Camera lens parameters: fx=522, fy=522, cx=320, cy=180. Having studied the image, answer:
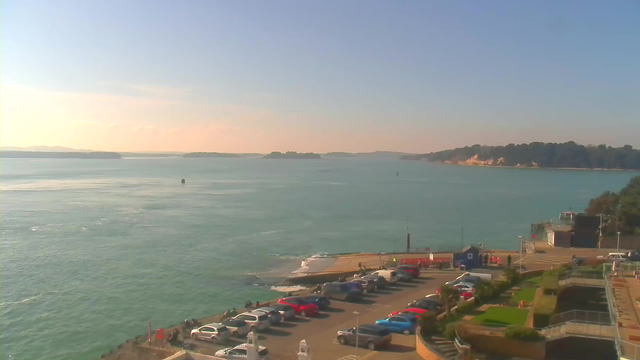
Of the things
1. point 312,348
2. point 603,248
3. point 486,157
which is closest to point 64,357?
point 312,348

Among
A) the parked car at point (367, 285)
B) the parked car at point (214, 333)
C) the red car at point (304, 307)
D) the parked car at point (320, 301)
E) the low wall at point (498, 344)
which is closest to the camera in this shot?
the low wall at point (498, 344)

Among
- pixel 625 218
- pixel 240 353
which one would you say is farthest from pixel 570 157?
pixel 240 353

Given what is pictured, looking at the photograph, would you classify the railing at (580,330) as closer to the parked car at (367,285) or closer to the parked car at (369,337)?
the parked car at (369,337)

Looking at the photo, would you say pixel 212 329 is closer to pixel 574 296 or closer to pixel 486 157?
pixel 574 296

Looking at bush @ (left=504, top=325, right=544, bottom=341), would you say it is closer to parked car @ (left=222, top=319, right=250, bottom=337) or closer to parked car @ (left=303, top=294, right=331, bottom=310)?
parked car @ (left=303, top=294, right=331, bottom=310)

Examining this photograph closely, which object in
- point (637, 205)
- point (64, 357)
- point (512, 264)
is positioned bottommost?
point (64, 357)

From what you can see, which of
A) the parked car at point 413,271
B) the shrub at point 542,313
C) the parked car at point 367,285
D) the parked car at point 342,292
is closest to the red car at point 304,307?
the parked car at point 342,292

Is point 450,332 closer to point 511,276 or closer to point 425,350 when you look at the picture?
point 425,350
